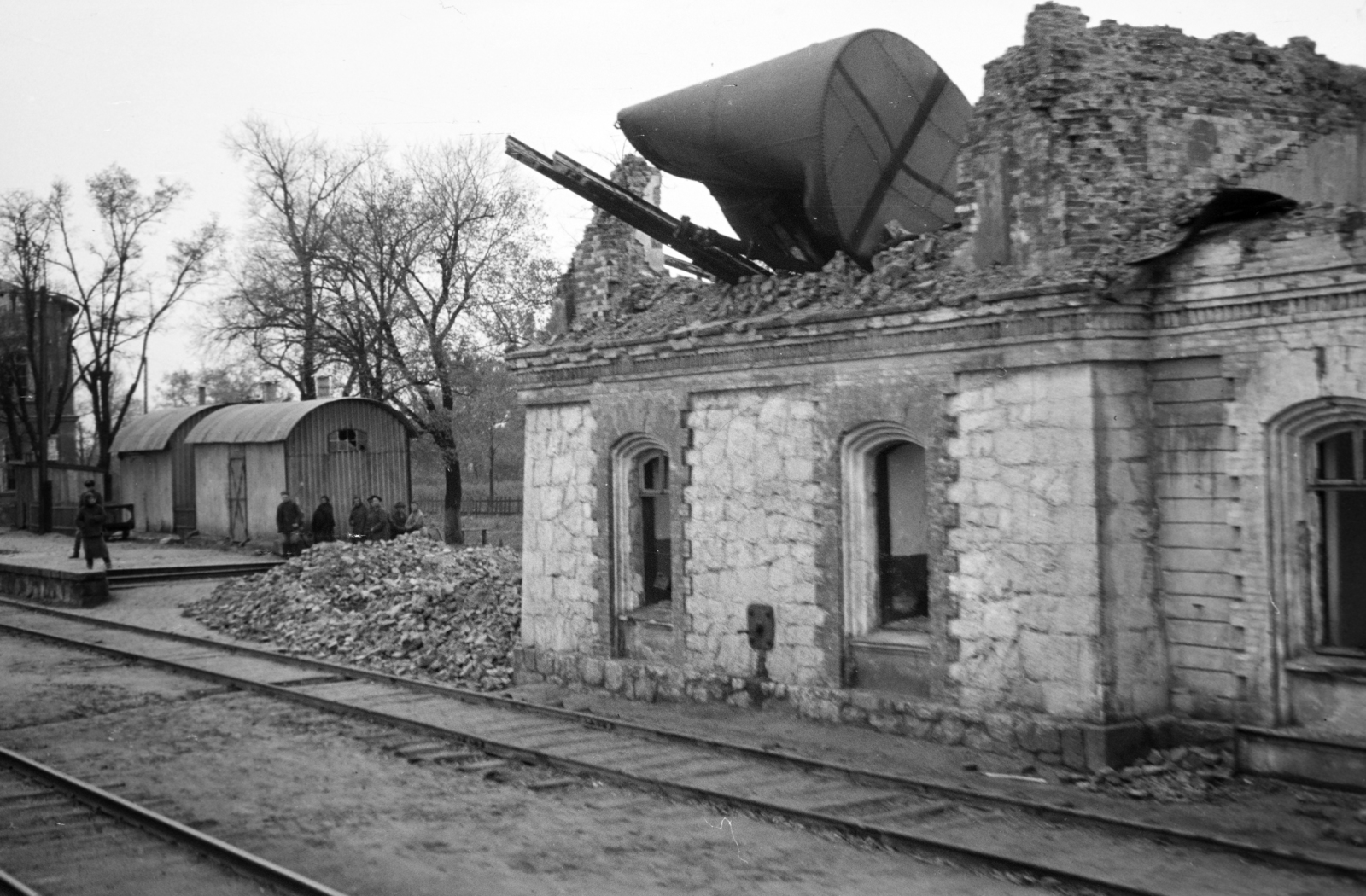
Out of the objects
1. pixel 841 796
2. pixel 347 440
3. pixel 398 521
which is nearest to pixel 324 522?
pixel 398 521

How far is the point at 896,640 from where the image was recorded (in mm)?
11727

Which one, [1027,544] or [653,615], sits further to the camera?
[653,615]

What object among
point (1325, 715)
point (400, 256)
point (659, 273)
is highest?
point (400, 256)

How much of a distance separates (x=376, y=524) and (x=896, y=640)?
18.0m

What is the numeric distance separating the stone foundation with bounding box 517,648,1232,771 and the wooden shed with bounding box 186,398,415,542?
687 inches

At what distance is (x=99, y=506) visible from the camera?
26281 mm

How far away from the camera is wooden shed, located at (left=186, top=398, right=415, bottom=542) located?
103 ft

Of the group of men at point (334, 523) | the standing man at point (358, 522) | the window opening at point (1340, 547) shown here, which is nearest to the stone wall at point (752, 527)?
the window opening at point (1340, 547)

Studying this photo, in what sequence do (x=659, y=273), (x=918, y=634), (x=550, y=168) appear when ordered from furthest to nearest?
1. (x=659, y=273)
2. (x=550, y=168)
3. (x=918, y=634)

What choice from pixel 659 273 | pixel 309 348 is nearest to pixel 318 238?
pixel 309 348

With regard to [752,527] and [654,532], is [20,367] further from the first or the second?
[752,527]

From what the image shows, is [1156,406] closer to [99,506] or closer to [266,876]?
[266,876]

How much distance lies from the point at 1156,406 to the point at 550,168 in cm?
767

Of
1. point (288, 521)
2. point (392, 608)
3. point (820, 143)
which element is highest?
point (820, 143)
